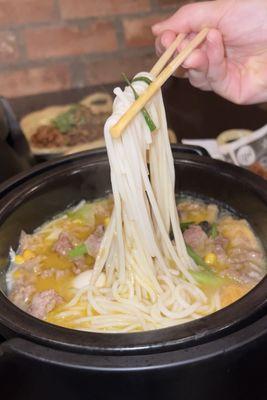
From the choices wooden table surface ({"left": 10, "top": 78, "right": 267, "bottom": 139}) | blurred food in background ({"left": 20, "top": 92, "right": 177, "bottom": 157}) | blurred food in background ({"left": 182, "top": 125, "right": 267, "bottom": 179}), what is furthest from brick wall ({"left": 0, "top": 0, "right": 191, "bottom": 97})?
blurred food in background ({"left": 182, "top": 125, "right": 267, "bottom": 179})

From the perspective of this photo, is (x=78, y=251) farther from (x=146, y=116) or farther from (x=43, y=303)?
(x=146, y=116)

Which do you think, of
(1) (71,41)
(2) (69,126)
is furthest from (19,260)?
(1) (71,41)

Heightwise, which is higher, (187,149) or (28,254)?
(187,149)

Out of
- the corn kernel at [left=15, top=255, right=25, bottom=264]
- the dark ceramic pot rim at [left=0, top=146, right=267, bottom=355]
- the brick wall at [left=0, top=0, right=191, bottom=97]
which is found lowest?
the dark ceramic pot rim at [left=0, top=146, right=267, bottom=355]

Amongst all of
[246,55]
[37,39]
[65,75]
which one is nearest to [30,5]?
[37,39]

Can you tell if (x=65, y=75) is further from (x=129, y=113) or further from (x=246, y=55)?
(x=129, y=113)

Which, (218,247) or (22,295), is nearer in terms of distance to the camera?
(22,295)

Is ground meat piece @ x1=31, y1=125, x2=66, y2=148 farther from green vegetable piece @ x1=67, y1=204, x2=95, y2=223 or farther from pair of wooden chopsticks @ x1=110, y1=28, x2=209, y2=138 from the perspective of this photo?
pair of wooden chopsticks @ x1=110, y1=28, x2=209, y2=138
